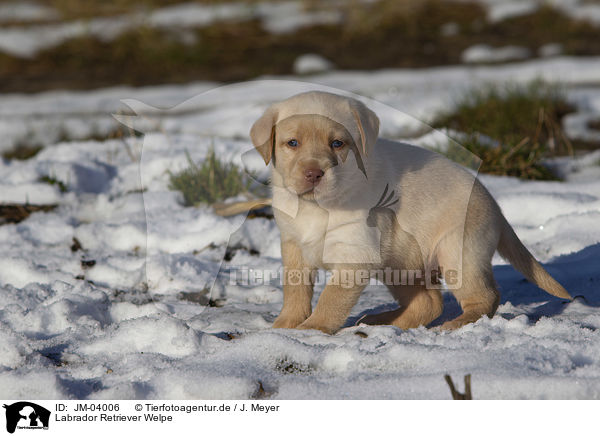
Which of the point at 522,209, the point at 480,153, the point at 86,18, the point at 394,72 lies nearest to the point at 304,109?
the point at 522,209

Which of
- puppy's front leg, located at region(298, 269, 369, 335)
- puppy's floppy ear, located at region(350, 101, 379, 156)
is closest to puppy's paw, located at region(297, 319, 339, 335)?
puppy's front leg, located at region(298, 269, 369, 335)

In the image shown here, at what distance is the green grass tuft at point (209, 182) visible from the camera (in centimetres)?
441

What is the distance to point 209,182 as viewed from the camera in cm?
445

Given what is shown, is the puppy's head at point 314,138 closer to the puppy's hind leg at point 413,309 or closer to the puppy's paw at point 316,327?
the puppy's paw at point 316,327

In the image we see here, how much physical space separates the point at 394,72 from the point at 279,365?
761 centimetres

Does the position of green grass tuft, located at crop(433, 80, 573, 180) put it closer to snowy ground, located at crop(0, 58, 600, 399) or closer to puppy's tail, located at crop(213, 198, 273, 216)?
snowy ground, located at crop(0, 58, 600, 399)

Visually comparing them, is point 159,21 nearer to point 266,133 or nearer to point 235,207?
point 235,207

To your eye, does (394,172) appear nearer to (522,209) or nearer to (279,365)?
(279,365)

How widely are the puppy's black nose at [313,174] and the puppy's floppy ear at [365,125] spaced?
229mm

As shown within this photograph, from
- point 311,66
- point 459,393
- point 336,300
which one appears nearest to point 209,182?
point 336,300

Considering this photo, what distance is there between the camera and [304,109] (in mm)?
2727

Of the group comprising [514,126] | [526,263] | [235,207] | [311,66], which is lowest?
[526,263]
